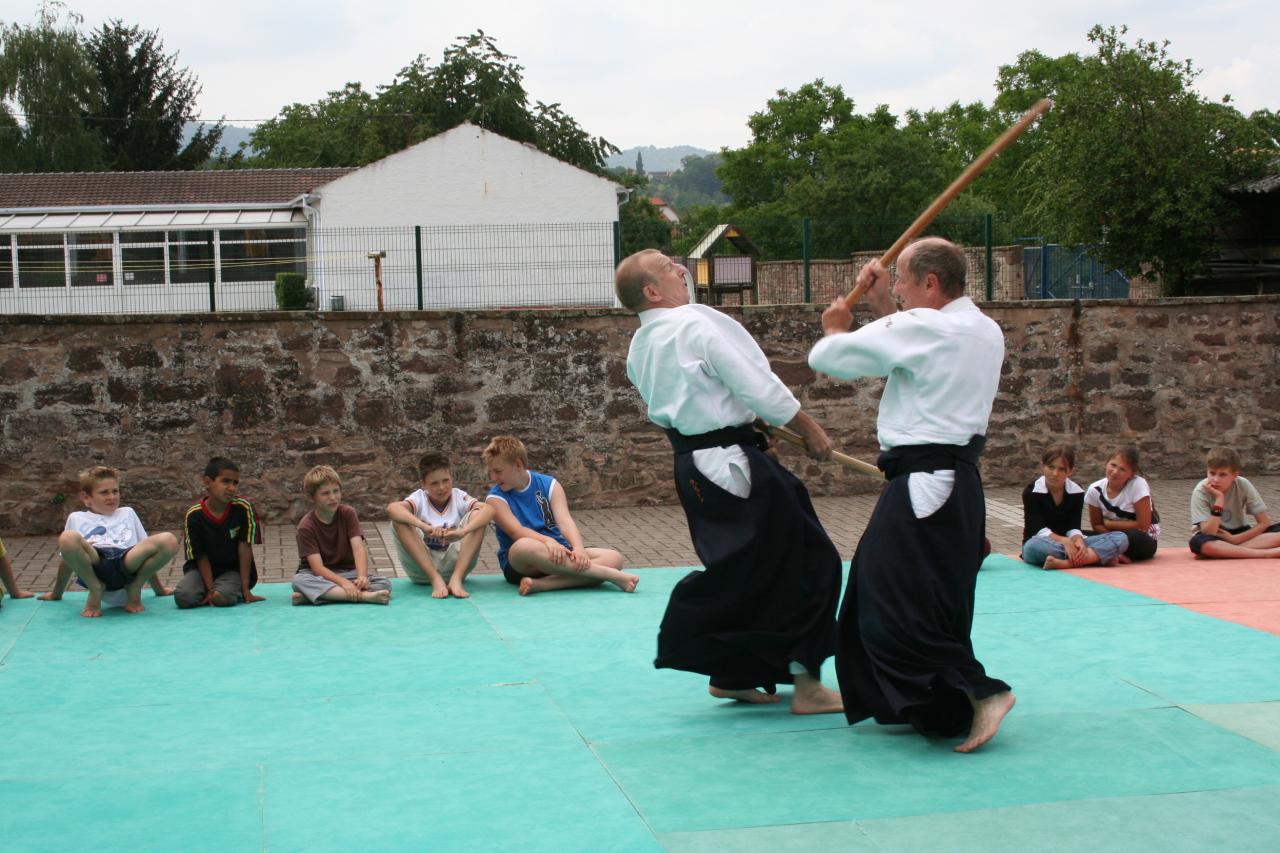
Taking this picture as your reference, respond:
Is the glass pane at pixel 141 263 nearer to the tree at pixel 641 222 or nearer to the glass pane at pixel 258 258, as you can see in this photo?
the glass pane at pixel 258 258

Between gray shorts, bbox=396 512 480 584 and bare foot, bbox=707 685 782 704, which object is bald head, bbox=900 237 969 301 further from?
gray shorts, bbox=396 512 480 584

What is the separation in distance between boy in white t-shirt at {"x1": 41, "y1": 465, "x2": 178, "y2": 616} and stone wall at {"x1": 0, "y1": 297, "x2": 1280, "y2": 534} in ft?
12.5

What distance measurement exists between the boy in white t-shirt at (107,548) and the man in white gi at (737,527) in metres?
3.81

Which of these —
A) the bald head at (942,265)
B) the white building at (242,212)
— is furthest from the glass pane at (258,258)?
the bald head at (942,265)

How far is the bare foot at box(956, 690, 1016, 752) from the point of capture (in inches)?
181

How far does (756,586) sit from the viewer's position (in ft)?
16.8

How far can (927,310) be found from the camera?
4.73 m

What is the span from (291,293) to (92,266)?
1274 cm

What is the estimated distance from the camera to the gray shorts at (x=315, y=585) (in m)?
7.97

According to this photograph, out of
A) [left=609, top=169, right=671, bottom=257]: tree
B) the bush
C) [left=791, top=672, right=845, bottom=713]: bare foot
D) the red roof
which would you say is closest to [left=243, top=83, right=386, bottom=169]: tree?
[left=609, top=169, right=671, bottom=257]: tree

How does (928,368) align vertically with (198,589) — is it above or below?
above

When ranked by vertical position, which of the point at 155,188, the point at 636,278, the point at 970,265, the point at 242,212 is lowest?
the point at 636,278

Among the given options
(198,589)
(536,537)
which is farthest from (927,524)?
(198,589)

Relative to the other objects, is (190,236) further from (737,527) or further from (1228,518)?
(737,527)
